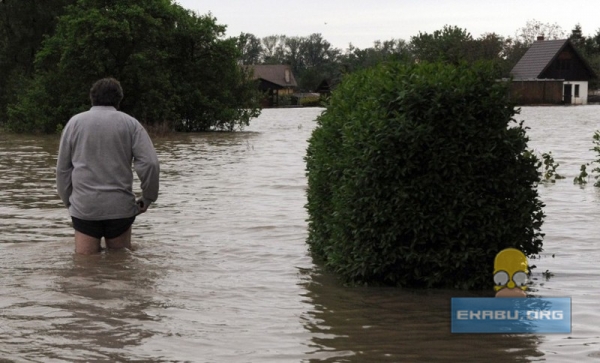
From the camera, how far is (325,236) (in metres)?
9.39

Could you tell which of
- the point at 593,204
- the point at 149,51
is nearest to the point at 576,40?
the point at 149,51

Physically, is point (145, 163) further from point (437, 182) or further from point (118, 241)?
point (437, 182)

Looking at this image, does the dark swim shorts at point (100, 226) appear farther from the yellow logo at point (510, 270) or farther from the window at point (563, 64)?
the window at point (563, 64)

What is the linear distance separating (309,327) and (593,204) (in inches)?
358

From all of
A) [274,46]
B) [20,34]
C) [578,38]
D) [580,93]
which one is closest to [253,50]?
[274,46]

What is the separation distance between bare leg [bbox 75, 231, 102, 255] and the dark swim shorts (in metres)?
0.06

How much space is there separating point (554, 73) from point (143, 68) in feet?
211

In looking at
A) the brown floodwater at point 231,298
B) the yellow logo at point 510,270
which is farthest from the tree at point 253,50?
the yellow logo at point 510,270

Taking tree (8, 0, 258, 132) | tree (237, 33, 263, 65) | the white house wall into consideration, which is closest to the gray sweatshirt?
tree (8, 0, 258, 132)

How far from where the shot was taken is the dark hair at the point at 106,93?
8.96m

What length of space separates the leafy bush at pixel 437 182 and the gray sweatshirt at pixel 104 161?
191 centimetres

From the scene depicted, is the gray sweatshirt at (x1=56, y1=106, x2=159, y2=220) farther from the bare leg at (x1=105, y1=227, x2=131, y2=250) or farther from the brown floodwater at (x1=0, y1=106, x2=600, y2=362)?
the brown floodwater at (x1=0, y1=106, x2=600, y2=362)

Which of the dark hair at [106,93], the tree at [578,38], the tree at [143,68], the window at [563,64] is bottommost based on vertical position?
the dark hair at [106,93]

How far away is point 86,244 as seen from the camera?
9148 millimetres
